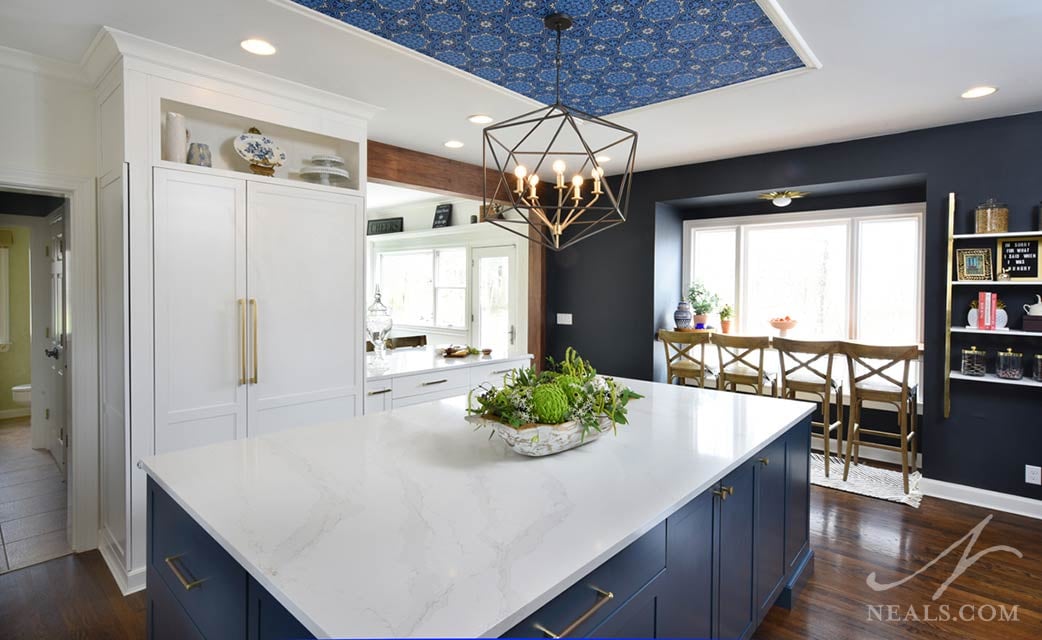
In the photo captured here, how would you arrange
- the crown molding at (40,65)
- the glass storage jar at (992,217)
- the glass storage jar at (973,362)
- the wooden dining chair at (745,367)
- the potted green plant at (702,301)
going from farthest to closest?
the potted green plant at (702,301)
the wooden dining chair at (745,367)
the glass storage jar at (973,362)
the glass storage jar at (992,217)
the crown molding at (40,65)

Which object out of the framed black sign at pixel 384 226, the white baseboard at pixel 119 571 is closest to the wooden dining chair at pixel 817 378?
the white baseboard at pixel 119 571

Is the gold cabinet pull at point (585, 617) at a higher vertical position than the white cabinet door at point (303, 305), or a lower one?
lower

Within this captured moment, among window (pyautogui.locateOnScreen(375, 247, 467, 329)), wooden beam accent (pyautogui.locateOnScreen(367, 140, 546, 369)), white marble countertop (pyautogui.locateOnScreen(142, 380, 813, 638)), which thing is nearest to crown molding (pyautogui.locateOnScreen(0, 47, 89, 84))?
wooden beam accent (pyautogui.locateOnScreen(367, 140, 546, 369))

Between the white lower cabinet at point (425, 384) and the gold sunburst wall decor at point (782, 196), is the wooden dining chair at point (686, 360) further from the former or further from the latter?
the white lower cabinet at point (425, 384)

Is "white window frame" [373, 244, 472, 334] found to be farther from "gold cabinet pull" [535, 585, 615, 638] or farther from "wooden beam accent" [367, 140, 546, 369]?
"gold cabinet pull" [535, 585, 615, 638]

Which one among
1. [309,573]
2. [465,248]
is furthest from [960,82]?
[465,248]

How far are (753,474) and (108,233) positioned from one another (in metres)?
3.12

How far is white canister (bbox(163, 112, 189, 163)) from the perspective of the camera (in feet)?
8.72

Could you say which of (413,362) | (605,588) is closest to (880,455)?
(413,362)

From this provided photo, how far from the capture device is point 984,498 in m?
3.58

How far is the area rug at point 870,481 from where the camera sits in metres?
3.74

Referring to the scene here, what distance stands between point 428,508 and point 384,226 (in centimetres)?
723

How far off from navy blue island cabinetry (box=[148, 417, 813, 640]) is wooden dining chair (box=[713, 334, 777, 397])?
2.11m

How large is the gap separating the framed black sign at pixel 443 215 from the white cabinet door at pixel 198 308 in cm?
423
